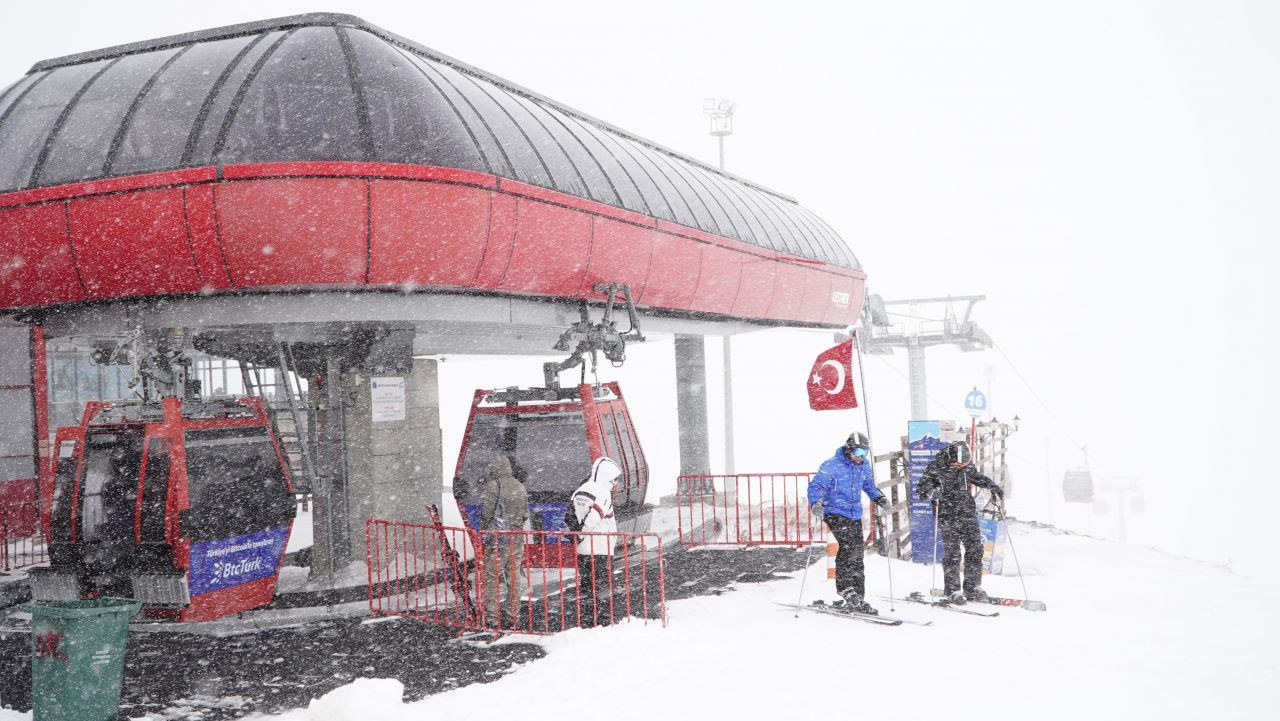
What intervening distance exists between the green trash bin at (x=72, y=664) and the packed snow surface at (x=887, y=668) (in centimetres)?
134

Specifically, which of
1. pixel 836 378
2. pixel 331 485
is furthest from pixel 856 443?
pixel 331 485

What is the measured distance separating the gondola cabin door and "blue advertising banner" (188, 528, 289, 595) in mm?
2375

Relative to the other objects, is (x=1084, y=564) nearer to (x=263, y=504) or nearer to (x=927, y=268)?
(x=263, y=504)

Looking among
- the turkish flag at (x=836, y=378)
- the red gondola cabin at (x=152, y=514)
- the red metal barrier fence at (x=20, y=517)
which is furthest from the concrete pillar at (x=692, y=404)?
the red metal barrier fence at (x=20, y=517)

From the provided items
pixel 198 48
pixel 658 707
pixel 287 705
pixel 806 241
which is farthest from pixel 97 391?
pixel 658 707

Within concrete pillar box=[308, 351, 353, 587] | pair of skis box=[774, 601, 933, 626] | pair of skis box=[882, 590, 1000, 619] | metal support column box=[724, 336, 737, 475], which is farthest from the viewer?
metal support column box=[724, 336, 737, 475]

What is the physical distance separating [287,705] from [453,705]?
140 centimetres

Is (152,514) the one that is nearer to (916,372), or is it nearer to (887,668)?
(887,668)

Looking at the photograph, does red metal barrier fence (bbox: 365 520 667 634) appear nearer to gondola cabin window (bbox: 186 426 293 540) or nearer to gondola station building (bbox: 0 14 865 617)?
gondola cabin window (bbox: 186 426 293 540)

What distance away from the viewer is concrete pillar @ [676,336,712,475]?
822 inches

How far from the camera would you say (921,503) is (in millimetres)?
12078

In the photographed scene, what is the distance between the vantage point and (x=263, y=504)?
10117 millimetres

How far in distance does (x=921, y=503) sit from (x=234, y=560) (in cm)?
842

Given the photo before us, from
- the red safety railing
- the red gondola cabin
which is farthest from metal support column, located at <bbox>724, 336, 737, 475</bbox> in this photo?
the red gondola cabin
